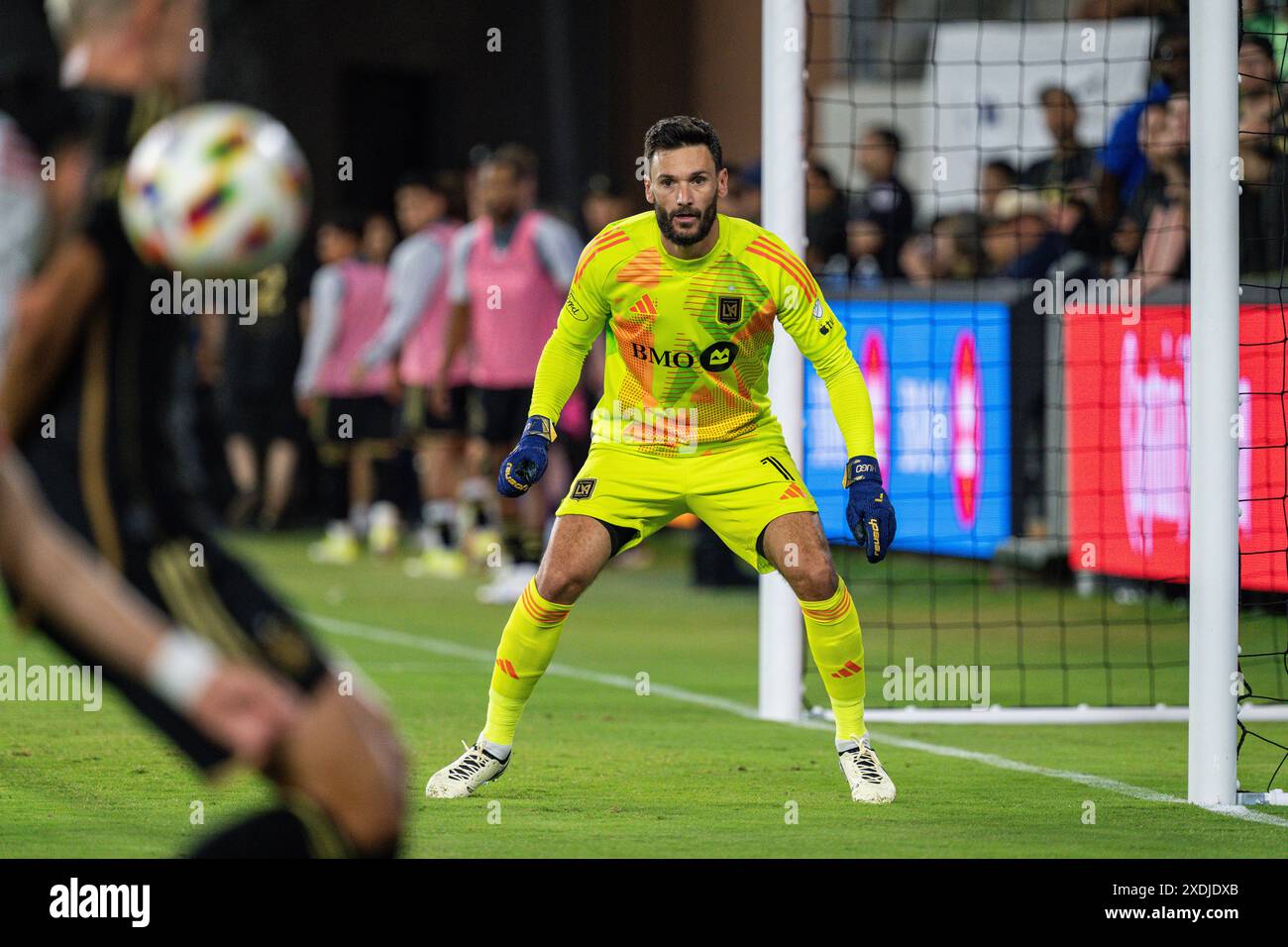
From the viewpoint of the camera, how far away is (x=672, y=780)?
267 inches

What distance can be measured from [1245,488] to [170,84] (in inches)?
287

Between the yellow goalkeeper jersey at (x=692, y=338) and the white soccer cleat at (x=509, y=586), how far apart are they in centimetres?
578

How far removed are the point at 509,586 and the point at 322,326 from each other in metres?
4.66

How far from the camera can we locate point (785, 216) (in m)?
7.91

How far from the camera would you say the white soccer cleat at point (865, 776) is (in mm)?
6352

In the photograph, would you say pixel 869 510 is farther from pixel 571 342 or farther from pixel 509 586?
pixel 509 586

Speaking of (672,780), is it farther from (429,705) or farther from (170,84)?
(170,84)

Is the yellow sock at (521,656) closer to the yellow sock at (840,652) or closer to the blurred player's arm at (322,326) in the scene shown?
the yellow sock at (840,652)

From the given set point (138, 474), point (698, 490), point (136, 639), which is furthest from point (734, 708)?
point (136, 639)

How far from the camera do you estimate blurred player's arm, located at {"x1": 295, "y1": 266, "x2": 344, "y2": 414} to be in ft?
53.2

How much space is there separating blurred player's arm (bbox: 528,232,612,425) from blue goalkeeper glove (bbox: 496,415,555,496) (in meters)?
0.15

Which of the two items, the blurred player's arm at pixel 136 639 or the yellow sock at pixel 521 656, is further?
the yellow sock at pixel 521 656

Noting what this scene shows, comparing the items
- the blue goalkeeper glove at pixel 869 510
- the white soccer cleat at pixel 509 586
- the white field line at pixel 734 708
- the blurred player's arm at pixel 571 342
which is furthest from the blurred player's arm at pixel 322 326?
the blue goalkeeper glove at pixel 869 510

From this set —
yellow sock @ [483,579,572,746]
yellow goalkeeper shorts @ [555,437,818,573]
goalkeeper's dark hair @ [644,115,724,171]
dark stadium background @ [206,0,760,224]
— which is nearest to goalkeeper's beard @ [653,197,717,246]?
goalkeeper's dark hair @ [644,115,724,171]
